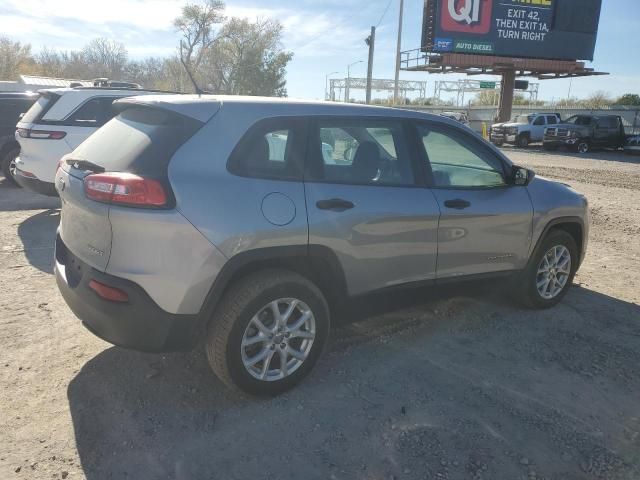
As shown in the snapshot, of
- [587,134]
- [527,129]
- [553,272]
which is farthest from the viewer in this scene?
[527,129]

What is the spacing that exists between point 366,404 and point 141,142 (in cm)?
200

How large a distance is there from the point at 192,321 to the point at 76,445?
2.82 feet

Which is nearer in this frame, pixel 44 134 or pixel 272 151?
pixel 272 151

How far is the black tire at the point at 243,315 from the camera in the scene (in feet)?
9.47

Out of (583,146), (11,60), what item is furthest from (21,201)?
(11,60)

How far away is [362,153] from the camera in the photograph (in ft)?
11.6

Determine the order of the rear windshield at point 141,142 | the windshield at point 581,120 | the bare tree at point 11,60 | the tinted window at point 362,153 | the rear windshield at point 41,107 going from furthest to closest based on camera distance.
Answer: the bare tree at point 11,60 → the windshield at point 581,120 → the rear windshield at point 41,107 → the tinted window at point 362,153 → the rear windshield at point 141,142

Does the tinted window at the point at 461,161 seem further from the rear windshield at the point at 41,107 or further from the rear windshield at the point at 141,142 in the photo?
the rear windshield at the point at 41,107

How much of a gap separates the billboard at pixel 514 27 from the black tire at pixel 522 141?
6904 millimetres

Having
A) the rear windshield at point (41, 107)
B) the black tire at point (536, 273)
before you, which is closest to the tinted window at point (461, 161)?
the black tire at point (536, 273)

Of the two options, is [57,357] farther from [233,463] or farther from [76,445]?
[233,463]

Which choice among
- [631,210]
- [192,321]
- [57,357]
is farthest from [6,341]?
[631,210]

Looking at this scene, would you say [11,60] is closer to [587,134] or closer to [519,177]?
[587,134]

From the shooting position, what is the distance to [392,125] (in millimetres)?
3648
